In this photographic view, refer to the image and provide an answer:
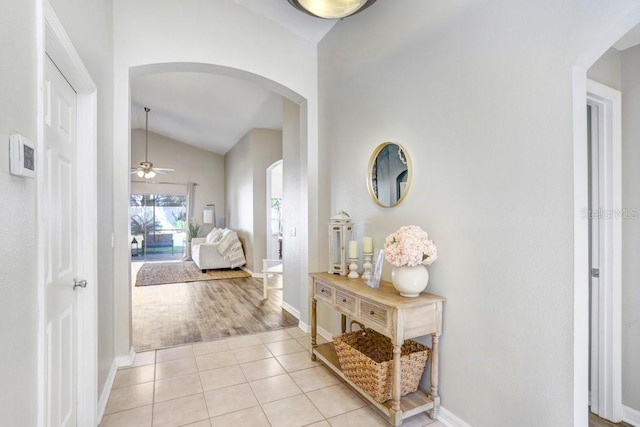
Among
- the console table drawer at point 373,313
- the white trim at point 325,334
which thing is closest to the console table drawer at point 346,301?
the console table drawer at point 373,313

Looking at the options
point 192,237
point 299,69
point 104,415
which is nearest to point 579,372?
point 104,415

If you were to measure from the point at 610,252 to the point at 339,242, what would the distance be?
1.86 meters

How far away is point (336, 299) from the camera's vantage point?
2609 millimetres

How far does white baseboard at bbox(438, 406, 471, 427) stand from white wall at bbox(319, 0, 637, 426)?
1.3 inches

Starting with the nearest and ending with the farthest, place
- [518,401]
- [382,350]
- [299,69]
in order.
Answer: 1. [518,401]
2. [382,350]
3. [299,69]

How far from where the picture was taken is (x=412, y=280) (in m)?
2.06

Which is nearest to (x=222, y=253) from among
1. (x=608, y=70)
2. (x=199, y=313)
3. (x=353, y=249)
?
(x=199, y=313)

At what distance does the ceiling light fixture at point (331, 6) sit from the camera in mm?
2090

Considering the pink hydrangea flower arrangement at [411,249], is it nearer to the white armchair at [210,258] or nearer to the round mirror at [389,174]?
the round mirror at [389,174]

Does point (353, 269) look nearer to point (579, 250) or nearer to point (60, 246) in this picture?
point (579, 250)

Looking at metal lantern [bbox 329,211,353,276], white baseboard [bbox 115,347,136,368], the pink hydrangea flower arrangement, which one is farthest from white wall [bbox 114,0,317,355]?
the pink hydrangea flower arrangement

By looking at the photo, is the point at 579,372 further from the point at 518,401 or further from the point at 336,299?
the point at 336,299

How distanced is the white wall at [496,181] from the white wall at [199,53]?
1.31m

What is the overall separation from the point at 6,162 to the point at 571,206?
2130mm
